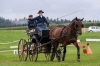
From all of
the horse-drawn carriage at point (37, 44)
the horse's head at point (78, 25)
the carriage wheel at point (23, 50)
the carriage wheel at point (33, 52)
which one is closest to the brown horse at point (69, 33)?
the horse's head at point (78, 25)

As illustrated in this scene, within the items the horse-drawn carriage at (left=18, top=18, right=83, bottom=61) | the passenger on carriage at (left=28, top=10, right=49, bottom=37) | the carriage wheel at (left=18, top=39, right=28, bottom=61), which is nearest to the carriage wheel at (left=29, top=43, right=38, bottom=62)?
the horse-drawn carriage at (left=18, top=18, right=83, bottom=61)

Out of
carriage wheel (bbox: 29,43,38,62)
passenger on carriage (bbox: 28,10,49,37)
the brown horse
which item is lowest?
carriage wheel (bbox: 29,43,38,62)

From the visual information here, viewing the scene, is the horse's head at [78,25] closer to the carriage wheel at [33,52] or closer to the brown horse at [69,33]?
the brown horse at [69,33]

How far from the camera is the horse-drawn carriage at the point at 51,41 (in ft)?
59.2

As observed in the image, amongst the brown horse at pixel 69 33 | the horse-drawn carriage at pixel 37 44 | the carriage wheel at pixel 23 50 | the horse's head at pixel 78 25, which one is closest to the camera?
the horse's head at pixel 78 25

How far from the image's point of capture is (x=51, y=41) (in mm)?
19141

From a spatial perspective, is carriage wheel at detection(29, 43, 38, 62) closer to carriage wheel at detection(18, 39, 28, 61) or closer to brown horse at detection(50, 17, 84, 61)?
carriage wheel at detection(18, 39, 28, 61)

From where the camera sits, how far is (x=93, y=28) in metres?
83.6

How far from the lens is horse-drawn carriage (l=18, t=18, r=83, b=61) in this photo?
18047mm

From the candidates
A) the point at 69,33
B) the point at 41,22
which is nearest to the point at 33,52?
the point at 41,22

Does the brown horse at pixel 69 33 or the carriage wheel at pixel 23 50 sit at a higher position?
the brown horse at pixel 69 33

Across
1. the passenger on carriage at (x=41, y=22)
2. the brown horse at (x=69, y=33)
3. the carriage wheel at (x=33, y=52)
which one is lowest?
the carriage wheel at (x=33, y=52)

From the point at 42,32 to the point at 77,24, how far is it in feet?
7.15

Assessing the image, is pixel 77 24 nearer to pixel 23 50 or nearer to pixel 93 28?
pixel 23 50
